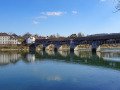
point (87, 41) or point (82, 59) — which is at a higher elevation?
point (87, 41)

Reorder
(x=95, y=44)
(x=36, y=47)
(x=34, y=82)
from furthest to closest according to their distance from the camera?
1. (x=36, y=47)
2. (x=95, y=44)
3. (x=34, y=82)

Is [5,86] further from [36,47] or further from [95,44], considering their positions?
[36,47]

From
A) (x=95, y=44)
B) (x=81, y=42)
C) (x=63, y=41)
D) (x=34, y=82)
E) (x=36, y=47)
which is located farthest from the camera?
(x=36, y=47)

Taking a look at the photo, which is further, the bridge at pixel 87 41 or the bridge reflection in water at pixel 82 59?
the bridge at pixel 87 41

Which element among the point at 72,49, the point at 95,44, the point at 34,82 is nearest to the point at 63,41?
the point at 72,49

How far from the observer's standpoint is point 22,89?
30.1 metres

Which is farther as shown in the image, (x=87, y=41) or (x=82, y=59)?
(x=87, y=41)

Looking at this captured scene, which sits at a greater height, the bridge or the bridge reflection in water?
the bridge

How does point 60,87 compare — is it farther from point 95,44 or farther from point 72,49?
point 72,49

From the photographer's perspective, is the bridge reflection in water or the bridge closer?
the bridge reflection in water

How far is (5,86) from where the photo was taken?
32812 mm

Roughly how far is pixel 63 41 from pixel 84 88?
11670cm

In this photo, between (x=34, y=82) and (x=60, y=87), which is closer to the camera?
(x=60, y=87)

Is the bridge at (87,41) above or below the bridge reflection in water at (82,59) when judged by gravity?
above
